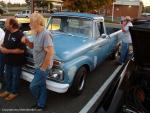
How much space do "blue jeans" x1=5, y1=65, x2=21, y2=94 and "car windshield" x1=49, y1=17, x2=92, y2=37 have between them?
2.12 meters

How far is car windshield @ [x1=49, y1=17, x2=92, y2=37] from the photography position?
22.2ft

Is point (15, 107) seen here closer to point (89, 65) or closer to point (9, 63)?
point (9, 63)

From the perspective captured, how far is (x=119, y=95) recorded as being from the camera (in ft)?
10.5

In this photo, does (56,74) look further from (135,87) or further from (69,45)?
(135,87)

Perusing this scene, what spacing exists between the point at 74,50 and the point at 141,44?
2.22m

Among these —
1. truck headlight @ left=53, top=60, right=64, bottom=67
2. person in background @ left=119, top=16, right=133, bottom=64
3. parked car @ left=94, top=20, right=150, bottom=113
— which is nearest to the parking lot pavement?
truck headlight @ left=53, top=60, right=64, bottom=67

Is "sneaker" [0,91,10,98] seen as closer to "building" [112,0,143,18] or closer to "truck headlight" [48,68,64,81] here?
"truck headlight" [48,68,64,81]

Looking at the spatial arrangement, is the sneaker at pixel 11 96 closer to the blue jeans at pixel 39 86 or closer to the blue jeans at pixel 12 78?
the blue jeans at pixel 12 78

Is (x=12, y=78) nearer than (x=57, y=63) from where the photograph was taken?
No

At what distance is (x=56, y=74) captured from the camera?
5000mm

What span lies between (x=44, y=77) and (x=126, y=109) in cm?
215

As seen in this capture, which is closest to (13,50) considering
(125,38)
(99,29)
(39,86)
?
(39,86)

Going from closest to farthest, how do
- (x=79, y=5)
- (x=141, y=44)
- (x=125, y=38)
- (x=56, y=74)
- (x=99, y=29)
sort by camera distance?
(x=141, y=44)
(x=56, y=74)
(x=99, y=29)
(x=125, y=38)
(x=79, y=5)

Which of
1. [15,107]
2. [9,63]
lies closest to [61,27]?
[9,63]
